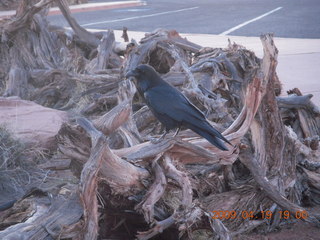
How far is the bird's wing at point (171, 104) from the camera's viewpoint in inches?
155

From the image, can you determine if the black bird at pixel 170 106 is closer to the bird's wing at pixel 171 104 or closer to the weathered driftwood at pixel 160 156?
the bird's wing at pixel 171 104

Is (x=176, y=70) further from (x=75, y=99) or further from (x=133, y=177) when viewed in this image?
(x=133, y=177)

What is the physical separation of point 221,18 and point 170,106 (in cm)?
1470

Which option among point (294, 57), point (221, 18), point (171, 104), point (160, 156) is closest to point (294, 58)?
point (294, 57)

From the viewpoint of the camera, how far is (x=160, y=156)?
157 inches

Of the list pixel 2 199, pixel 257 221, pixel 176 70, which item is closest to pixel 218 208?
pixel 257 221

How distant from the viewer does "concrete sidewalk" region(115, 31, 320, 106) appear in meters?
8.45

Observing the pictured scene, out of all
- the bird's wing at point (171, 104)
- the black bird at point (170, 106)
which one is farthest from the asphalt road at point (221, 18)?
the bird's wing at point (171, 104)

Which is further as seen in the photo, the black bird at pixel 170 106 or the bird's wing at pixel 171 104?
the bird's wing at pixel 171 104

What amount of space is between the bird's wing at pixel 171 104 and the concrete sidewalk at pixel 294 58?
143 inches

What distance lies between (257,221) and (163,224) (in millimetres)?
1154

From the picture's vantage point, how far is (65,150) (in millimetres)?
3654
